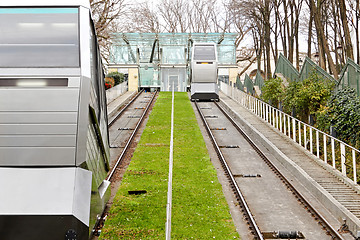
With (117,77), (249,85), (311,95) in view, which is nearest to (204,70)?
(249,85)

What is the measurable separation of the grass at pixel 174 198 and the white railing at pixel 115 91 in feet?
37.0

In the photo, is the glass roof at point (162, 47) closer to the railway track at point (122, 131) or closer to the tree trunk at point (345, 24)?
the railway track at point (122, 131)

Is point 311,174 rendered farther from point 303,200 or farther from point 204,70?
point 204,70

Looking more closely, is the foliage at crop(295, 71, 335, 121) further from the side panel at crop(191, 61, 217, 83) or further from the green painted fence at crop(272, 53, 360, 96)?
the side panel at crop(191, 61, 217, 83)

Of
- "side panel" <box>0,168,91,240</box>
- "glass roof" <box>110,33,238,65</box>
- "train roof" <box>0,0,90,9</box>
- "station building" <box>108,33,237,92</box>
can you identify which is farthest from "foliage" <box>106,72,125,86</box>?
"side panel" <box>0,168,91,240</box>

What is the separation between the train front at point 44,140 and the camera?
6.20 metres

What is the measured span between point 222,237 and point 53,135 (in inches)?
188

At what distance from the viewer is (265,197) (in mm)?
12859

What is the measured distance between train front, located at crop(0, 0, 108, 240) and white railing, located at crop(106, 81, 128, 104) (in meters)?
24.3

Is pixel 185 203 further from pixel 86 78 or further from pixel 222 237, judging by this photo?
pixel 86 78

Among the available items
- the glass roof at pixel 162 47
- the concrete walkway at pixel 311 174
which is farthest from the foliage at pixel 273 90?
the glass roof at pixel 162 47

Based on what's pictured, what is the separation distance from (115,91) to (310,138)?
71.6 ft

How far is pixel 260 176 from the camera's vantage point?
49.4 feet

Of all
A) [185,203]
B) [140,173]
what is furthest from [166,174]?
[185,203]
